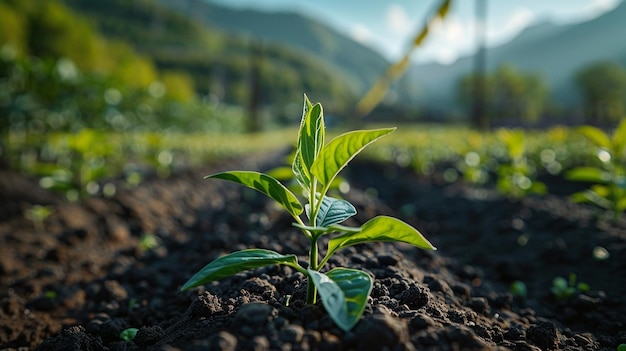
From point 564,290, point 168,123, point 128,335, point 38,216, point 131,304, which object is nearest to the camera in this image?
point 128,335

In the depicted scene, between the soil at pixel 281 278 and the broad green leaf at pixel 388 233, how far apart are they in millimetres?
206

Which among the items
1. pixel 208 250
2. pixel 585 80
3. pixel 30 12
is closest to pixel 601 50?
pixel 585 80

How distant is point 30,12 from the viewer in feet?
100

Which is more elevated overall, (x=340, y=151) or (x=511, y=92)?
(x=511, y=92)

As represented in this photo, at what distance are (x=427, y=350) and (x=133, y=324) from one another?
4.42ft

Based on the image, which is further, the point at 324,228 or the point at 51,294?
the point at 51,294

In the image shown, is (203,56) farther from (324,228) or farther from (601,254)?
Result: (324,228)

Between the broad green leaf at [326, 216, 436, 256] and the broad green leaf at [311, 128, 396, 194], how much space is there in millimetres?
192

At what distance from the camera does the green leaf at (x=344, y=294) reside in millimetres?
977

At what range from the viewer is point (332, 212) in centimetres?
127

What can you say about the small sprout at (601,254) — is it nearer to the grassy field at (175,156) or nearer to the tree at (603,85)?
the grassy field at (175,156)

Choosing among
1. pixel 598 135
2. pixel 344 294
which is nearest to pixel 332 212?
pixel 344 294

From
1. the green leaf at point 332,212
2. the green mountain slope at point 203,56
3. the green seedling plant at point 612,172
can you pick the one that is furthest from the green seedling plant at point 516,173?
the green mountain slope at point 203,56

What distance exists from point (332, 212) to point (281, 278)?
1.78ft
